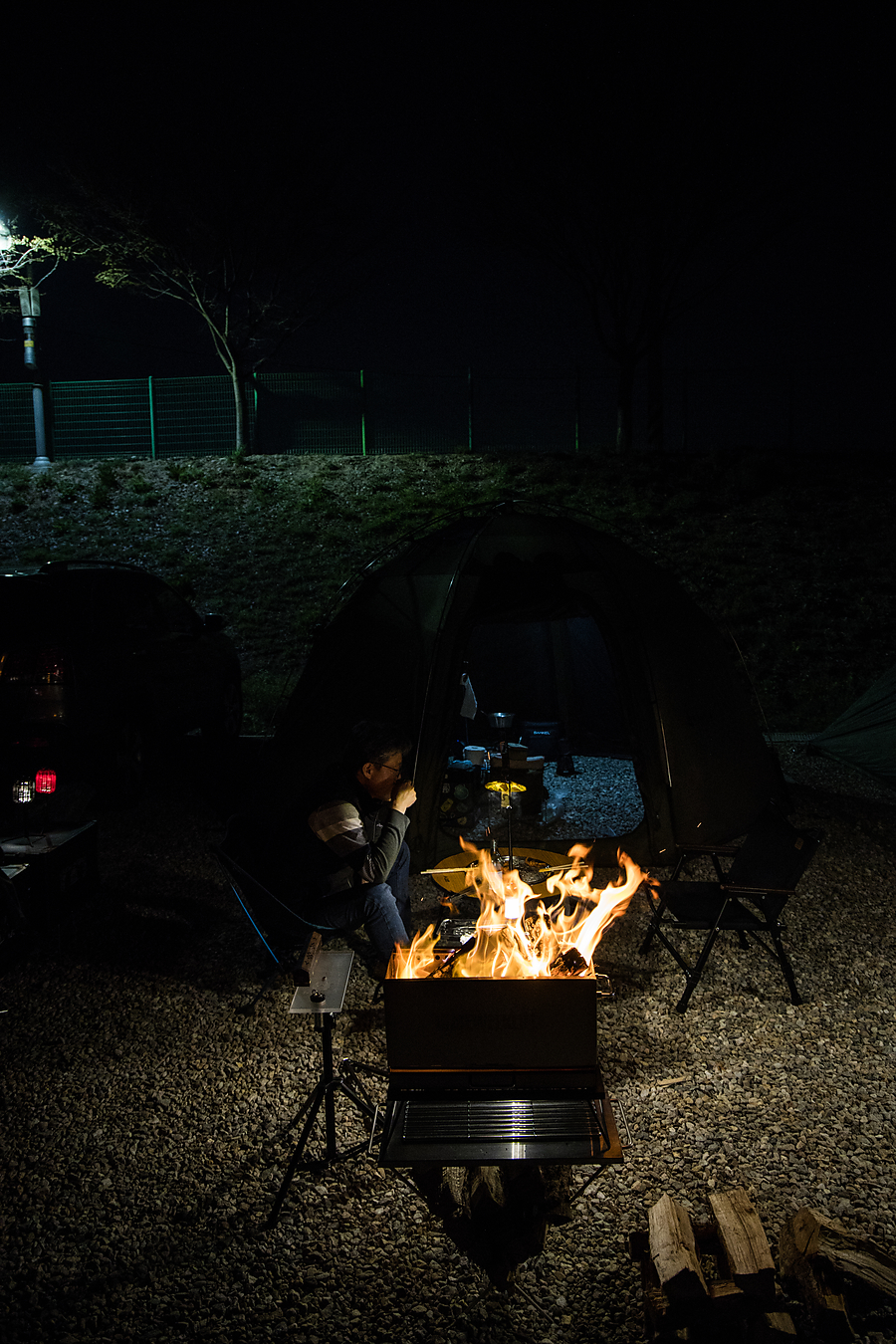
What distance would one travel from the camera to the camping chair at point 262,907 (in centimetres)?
438

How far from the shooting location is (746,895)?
4.61m

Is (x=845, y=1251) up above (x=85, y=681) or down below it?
A: below

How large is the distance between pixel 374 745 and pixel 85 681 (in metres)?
3.66

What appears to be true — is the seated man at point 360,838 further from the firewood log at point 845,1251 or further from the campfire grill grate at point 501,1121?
the firewood log at point 845,1251

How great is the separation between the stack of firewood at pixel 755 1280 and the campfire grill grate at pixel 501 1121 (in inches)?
14.4

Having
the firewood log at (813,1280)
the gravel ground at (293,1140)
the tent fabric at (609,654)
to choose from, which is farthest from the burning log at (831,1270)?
the tent fabric at (609,654)

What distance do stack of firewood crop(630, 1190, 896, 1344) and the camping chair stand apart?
2.20m

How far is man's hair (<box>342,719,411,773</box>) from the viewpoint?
175 inches

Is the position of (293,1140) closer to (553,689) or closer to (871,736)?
(553,689)

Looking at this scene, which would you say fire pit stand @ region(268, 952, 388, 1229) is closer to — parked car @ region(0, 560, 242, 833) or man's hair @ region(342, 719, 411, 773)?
man's hair @ region(342, 719, 411, 773)

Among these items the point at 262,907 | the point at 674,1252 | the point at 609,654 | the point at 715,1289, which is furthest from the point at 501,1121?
the point at 609,654

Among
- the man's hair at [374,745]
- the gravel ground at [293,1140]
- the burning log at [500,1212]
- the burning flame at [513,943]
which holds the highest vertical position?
the man's hair at [374,745]

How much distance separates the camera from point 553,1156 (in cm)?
284

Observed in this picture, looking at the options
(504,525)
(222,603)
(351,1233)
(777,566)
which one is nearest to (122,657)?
(504,525)
